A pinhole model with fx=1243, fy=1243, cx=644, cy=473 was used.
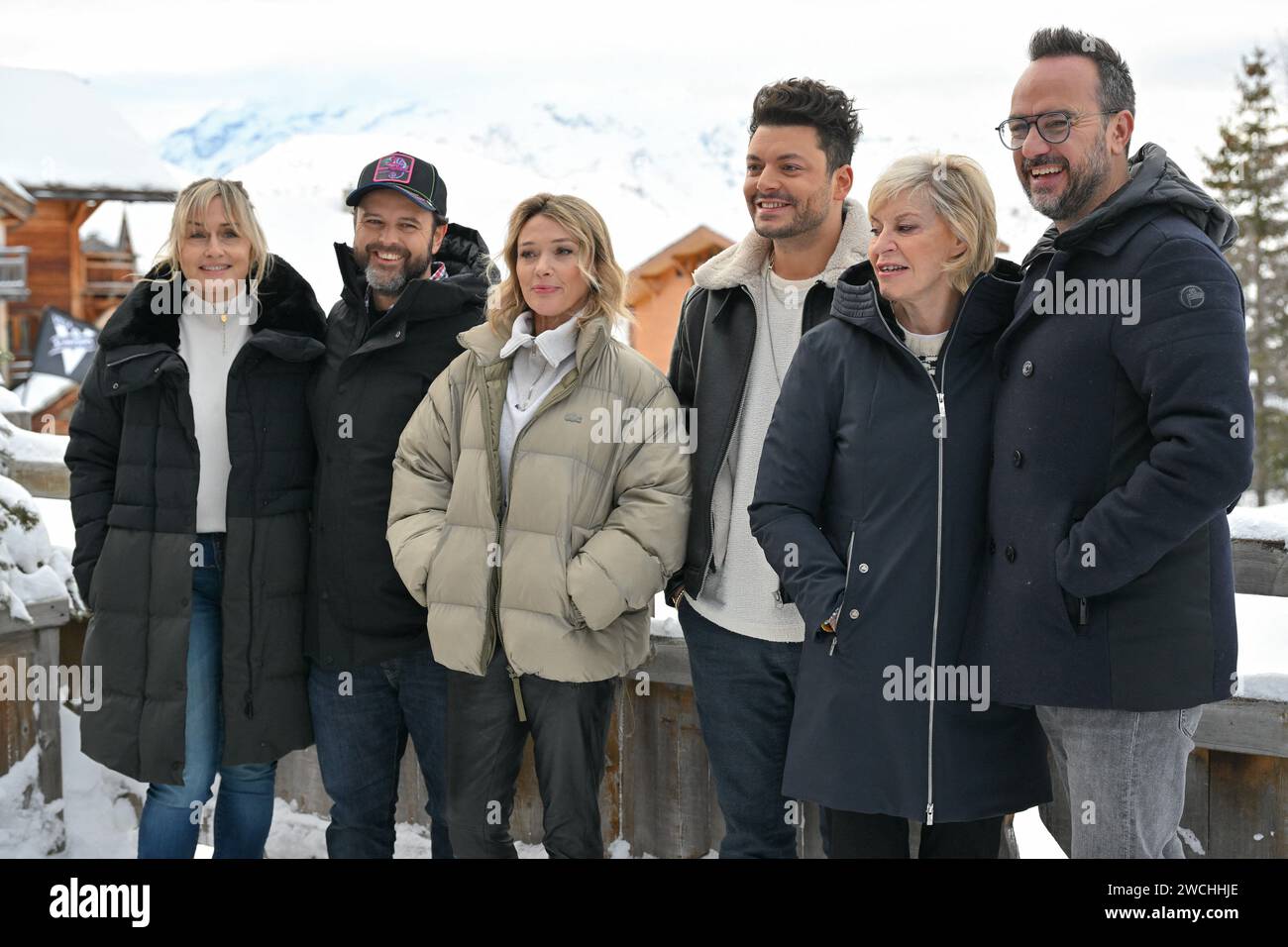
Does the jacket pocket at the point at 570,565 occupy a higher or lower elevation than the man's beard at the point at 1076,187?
lower

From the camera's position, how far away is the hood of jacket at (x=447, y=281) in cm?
371

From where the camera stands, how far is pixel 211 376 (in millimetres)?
3732

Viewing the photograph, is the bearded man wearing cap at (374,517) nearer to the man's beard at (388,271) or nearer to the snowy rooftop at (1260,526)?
the man's beard at (388,271)

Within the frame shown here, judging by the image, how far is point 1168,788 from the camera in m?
2.82

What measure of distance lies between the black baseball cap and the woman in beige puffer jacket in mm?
434

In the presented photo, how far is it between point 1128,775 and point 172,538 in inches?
104

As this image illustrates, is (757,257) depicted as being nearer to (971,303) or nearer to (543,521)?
(971,303)

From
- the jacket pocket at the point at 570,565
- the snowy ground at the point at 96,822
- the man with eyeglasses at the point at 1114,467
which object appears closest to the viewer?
the man with eyeglasses at the point at 1114,467

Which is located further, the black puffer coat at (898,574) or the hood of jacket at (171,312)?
the hood of jacket at (171,312)

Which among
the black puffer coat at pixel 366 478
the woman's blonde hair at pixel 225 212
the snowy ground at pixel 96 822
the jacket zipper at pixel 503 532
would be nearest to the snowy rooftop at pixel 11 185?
the snowy ground at pixel 96 822

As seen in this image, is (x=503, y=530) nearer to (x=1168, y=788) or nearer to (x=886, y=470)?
(x=886, y=470)

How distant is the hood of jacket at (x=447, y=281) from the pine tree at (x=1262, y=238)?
97.2ft
